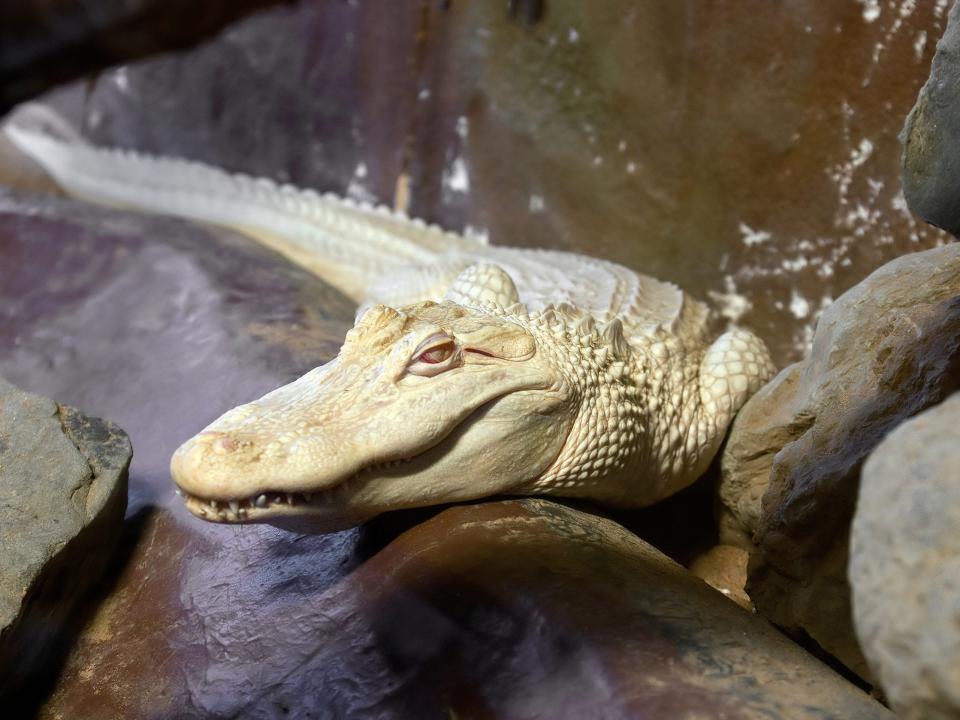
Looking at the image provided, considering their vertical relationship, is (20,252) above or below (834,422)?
below

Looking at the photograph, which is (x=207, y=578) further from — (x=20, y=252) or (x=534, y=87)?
(x=534, y=87)

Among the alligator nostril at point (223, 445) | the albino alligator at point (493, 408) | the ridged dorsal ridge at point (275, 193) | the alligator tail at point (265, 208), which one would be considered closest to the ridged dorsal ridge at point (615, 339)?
the albino alligator at point (493, 408)

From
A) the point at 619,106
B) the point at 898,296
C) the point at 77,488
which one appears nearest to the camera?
the point at 77,488

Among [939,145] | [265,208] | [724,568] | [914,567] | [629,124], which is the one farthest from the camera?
[265,208]

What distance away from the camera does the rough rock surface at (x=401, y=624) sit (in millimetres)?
1663

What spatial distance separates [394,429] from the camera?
2.01 metres

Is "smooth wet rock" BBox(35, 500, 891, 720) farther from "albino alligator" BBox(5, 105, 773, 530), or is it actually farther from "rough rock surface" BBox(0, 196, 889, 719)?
"albino alligator" BBox(5, 105, 773, 530)

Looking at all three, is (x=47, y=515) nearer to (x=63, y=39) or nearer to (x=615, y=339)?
(x=615, y=339)

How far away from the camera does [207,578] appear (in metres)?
2.25

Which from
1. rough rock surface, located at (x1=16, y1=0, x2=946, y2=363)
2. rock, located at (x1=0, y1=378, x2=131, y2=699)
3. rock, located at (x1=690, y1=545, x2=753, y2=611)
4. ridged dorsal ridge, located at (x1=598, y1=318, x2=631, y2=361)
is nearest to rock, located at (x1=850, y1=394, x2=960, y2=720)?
ridged dorsal ridge, located at (x1=598, y1=318, x2=631, y2=361)

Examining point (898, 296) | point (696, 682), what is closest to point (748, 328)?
point (898, 296)

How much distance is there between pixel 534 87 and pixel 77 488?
10.3 ft

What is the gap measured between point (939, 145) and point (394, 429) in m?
1.28

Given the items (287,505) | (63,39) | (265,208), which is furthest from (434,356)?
(265,208)
